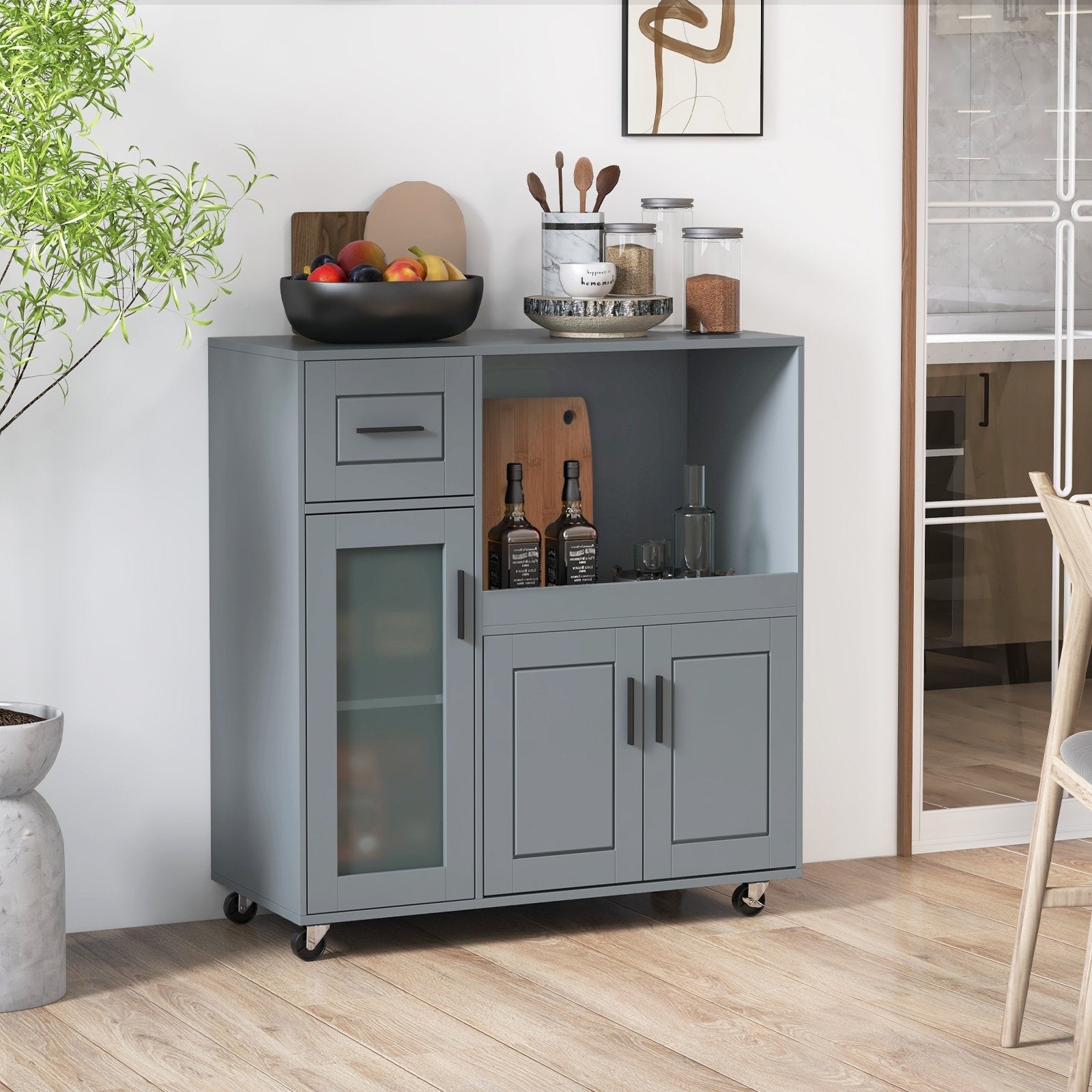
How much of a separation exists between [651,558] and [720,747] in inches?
16.3

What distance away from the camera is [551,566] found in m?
3.61

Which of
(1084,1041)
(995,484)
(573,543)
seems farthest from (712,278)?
(1084,1041)

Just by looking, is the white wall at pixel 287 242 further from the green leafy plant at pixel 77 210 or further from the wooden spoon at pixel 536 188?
the wooden spoon at pixel 536 188

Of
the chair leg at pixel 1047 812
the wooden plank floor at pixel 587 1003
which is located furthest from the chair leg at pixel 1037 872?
the wooden plank floor at pixel 587 1003

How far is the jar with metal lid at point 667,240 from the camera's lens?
3691mm

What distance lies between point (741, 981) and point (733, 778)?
467 millimetres

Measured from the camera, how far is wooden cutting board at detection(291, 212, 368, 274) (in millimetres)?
3592

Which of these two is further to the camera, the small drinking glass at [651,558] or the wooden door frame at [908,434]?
the wooden door frame at [908,434]

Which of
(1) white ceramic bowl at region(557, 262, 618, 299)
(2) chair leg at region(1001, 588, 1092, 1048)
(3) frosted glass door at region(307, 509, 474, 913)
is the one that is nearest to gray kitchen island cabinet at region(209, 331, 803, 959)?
(3) frosted glass door at region(307, 509, 474, 913)

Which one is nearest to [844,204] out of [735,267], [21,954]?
[735,267]

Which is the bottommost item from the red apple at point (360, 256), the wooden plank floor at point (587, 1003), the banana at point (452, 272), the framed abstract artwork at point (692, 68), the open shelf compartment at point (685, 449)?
the wooden plank floor at point (587, 1003)

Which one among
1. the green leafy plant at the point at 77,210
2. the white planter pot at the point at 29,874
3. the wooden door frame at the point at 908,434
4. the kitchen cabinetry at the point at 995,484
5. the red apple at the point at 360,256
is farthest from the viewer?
the kitchen cabinetry at the point at 995,484

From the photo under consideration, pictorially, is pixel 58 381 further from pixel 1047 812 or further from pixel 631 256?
pixel 1047 812

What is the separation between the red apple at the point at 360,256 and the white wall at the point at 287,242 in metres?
0.26
